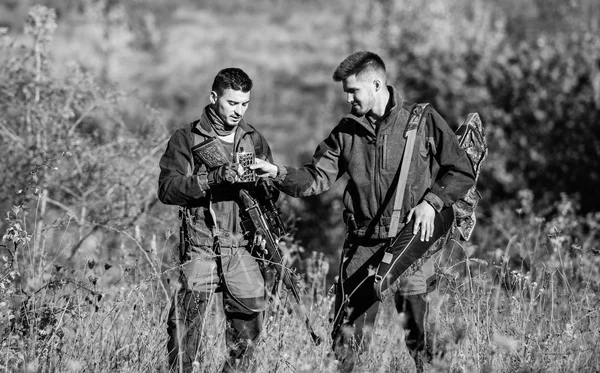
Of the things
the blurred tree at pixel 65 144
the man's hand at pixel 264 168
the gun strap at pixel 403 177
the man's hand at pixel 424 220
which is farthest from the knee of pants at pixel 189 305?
the blurred tree at pixel 65 144

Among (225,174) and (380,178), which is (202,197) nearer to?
(225,174)

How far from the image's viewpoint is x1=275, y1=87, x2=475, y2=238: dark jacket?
14.5 feet

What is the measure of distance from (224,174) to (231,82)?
59 cm

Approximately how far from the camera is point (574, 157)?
1352cm

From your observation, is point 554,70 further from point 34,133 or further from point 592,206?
point 34,133

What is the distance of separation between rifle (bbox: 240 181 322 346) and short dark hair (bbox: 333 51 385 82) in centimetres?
76

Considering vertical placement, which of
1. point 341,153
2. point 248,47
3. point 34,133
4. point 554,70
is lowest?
point 341,153

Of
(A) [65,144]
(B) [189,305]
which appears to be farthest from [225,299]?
(A) [65,144]

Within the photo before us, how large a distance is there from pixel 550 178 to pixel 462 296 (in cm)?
991

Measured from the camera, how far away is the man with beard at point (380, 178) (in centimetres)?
438

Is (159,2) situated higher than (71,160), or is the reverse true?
(159,2)

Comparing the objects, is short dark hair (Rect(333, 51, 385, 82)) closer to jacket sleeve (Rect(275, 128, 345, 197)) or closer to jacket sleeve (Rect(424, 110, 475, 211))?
jacket sleeve (Rect(275, 128, 345, 197))

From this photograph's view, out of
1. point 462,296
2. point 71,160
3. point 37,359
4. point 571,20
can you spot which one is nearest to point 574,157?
point 71,160

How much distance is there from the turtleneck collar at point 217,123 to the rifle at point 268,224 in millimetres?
353
